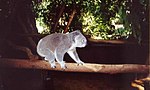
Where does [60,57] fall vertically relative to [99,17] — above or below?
below

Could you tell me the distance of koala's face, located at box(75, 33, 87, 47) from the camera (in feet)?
4.11

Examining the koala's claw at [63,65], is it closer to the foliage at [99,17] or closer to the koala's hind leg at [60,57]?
the koala's hind leg at [60,57]

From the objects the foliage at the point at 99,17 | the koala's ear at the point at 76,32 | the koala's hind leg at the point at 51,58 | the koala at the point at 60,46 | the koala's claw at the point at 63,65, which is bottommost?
the koala's claw at the point at 63,65

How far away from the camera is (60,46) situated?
1260 millimetres

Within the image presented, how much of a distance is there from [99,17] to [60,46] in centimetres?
18

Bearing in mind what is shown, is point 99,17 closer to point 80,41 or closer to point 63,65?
point 80,41

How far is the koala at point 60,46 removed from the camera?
125cm

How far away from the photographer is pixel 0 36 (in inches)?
52.4

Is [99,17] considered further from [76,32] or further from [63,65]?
[63,65]

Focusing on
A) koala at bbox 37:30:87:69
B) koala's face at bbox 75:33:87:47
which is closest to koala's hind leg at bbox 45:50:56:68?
koala at bbox 37:30:87:69

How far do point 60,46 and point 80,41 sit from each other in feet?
0.25

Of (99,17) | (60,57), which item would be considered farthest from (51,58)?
(99,17)

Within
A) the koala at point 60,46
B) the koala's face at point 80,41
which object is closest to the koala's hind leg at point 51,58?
the koala at point 60,46

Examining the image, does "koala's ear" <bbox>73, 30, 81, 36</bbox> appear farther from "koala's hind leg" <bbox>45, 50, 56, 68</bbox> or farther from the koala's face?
"koala's hind leg" <bbox>45, 50, 56, 68</bbox>
